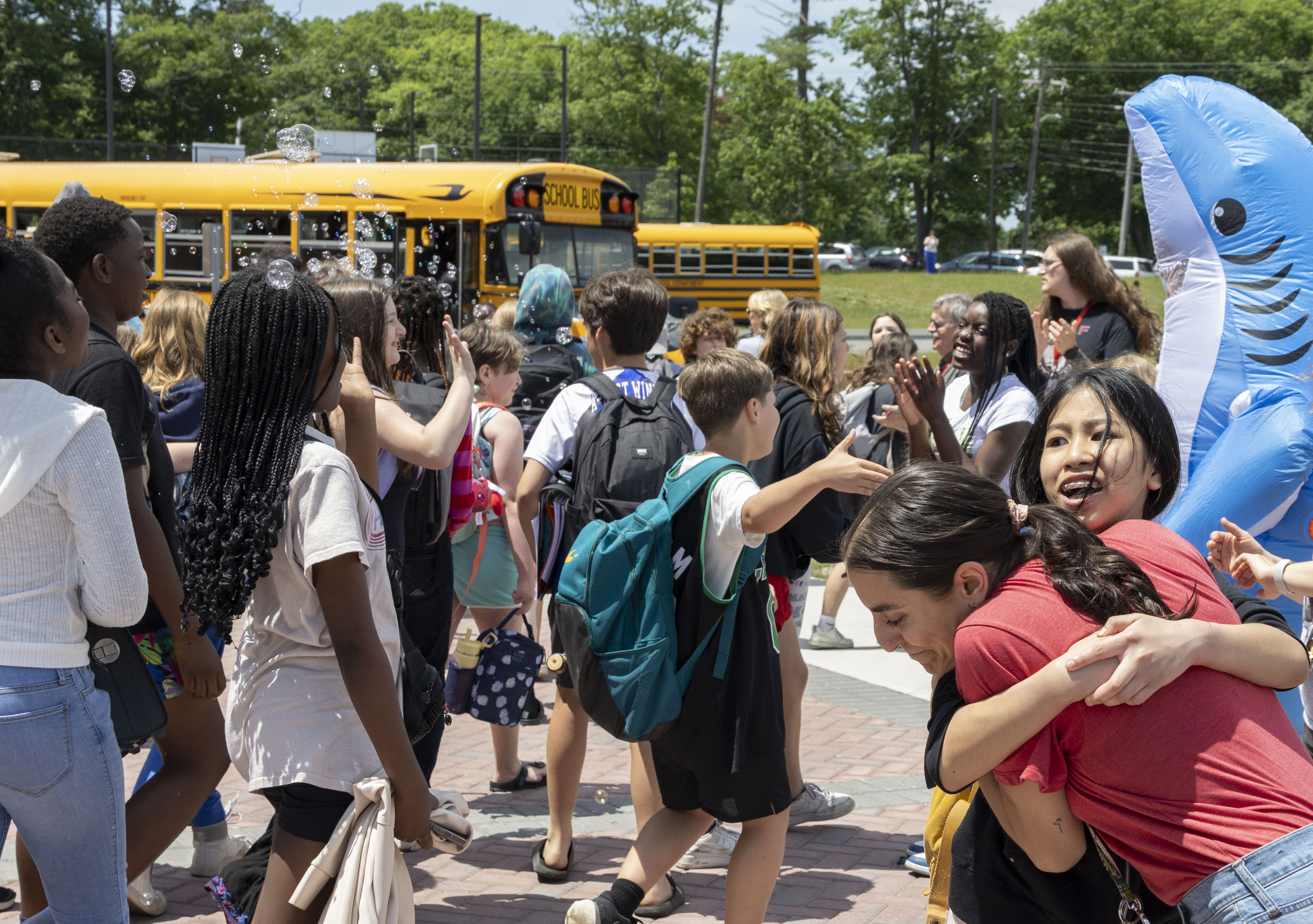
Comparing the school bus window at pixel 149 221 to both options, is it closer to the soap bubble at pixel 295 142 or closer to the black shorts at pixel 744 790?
the soap bubble at pixel 295 142

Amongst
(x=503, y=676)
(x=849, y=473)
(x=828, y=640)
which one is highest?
(x=849, y=473)

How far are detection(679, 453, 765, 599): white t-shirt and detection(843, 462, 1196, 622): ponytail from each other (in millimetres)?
1184

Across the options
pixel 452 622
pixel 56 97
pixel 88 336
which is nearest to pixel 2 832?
pixel 88 336

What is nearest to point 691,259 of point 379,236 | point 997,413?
point 379,236

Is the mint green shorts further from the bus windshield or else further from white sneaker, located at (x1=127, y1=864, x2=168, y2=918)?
the bus windshield

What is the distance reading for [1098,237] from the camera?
63.1 meters

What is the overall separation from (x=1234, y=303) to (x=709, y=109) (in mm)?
37776

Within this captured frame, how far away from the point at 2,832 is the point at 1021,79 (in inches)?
2336

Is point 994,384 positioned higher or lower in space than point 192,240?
lower

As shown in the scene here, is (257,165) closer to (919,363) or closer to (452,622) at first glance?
(452,622)

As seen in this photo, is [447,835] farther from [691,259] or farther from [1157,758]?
[691,259]

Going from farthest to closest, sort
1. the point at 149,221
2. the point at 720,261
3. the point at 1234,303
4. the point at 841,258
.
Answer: the point at 841,258
the point at 720,261
the point at 149,221
the point at 1234,303

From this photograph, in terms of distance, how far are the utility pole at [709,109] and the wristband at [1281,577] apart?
128 feet

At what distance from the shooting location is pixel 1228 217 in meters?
3.71
